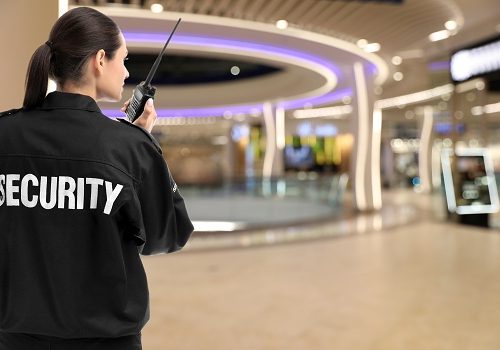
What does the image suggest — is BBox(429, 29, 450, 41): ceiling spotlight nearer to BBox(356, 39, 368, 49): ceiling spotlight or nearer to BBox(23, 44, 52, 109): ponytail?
BBox(356, 39, 368, 49): ceiling spotlight

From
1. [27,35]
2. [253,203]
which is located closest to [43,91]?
[27,35]

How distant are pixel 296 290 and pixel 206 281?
99cm

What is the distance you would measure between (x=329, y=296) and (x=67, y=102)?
3729 mm

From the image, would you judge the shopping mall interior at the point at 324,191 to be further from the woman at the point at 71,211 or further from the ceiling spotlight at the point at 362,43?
the woman at the point at 71,211

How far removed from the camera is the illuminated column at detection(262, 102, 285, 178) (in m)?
17.5

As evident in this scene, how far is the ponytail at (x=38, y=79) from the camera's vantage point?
3.14 ft

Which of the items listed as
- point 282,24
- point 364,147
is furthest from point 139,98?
point 364,147

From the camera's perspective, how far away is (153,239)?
99 cm

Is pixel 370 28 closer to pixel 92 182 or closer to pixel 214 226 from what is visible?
pixel 214 226

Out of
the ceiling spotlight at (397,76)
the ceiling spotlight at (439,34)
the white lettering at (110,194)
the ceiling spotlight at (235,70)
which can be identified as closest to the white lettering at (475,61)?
the ceiling spotlight at (439,34)

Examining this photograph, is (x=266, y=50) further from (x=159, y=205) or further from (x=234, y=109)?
(x=234, y=109)

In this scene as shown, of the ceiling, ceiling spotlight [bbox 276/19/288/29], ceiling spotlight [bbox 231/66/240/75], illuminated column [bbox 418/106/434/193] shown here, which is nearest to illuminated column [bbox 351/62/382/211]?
the ceiling

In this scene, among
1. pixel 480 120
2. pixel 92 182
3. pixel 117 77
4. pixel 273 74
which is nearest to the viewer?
pixel 92 182

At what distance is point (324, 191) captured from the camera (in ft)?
38.9
